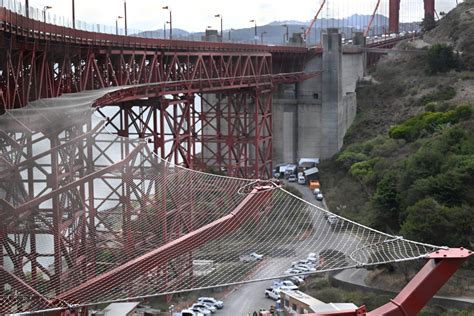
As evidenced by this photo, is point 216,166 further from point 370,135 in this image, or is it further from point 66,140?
point 66,140

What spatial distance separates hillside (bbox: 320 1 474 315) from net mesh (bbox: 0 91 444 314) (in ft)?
26.7

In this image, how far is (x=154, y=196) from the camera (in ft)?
25.6

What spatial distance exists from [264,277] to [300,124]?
84.8 ft

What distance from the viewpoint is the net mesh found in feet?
20.4

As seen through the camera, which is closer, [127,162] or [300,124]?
[127,162]

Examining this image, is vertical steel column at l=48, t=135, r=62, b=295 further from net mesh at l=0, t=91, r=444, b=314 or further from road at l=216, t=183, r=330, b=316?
road at l=216, t=183, r=330, b=316

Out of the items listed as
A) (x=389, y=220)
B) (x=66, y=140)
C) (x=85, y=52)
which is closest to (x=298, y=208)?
(x=66, y=140)

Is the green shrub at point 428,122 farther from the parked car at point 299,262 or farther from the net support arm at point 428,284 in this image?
the net support arm at point 428,284

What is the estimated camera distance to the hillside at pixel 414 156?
17219 millimetres

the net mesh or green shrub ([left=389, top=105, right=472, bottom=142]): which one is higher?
the net mesh

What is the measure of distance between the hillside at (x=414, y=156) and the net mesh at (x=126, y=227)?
26.7ft

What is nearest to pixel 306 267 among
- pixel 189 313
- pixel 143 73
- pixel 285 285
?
pixel 189 313

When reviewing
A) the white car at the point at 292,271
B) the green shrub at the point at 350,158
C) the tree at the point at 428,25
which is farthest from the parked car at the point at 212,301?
the tree at the point at 428,25

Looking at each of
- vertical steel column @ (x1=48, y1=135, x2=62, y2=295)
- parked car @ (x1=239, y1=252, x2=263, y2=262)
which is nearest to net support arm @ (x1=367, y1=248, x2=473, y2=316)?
parked car @ (x1=239, y1=252, x2=263, y2=262)
